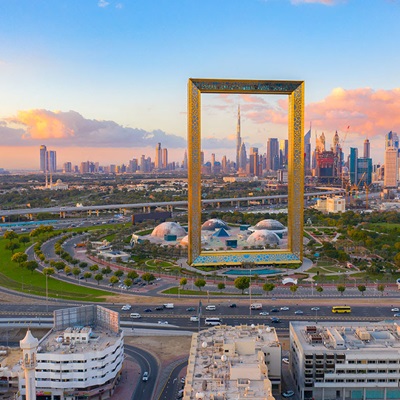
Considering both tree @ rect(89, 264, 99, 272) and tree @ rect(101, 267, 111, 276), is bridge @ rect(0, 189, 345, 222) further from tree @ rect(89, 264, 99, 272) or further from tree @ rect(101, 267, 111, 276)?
tree @ rect(101, 267, 111, 276)

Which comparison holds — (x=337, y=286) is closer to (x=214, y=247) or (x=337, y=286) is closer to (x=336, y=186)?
(x=214, y=247)

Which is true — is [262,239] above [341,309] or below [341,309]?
above

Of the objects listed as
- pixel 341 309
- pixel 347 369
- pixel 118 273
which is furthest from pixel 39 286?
pixel 347 369

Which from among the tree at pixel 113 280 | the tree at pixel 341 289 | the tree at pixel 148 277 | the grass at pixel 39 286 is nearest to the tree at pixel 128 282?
the tree at pixel 113 280

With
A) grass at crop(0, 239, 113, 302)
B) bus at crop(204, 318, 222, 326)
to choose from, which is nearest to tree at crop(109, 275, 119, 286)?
grass at crop(0, 239, 113, 302)

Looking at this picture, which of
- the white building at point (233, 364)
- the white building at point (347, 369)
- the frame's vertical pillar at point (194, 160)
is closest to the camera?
the white building at point (233, 364)

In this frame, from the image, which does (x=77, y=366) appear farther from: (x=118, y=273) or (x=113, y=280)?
(x=118, y=273)

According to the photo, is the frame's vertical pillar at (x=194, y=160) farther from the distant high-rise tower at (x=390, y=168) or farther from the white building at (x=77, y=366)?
the distant high-rise tower at (x=390, y=168)
